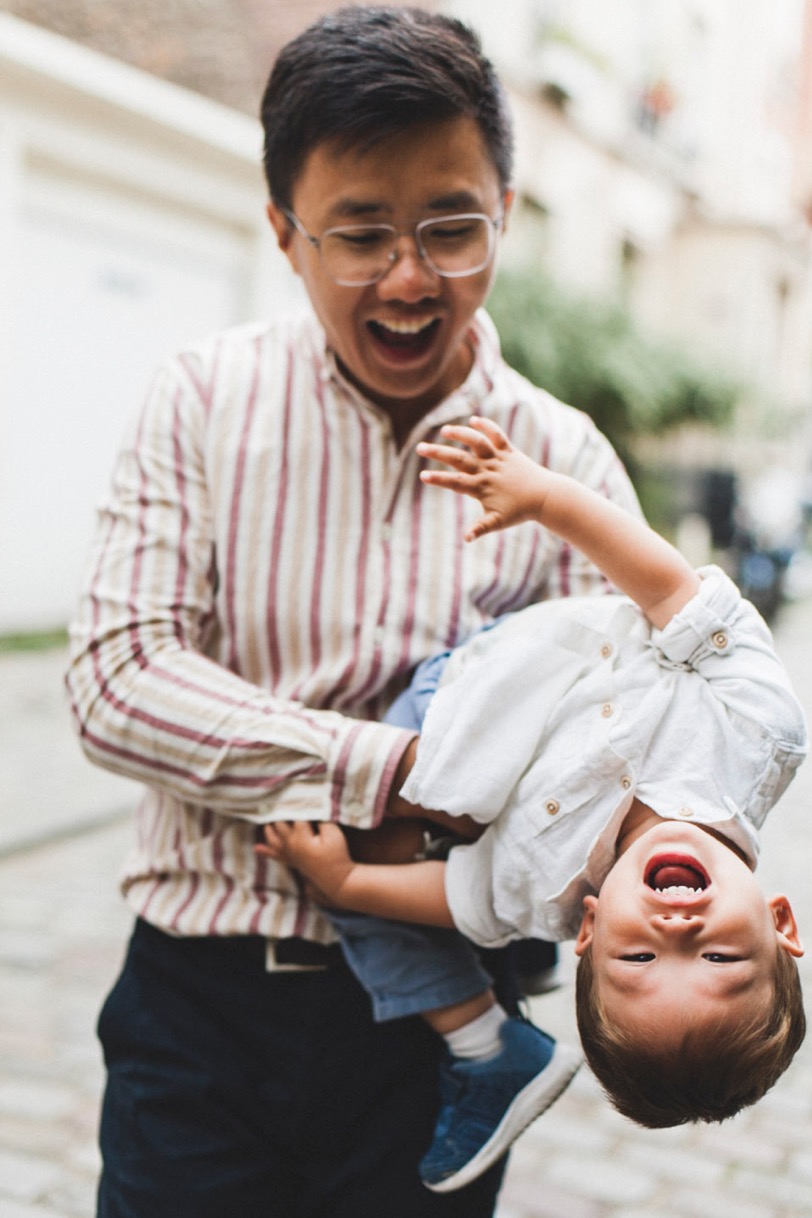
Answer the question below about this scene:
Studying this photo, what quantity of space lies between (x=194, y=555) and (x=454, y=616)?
13.7 inches

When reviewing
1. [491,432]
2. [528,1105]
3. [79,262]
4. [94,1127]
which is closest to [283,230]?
[491,432]

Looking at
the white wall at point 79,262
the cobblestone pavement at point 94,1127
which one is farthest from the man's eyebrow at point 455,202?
the white wall at point 79,262

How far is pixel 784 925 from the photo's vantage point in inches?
72.7

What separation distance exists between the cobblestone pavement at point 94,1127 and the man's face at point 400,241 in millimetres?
2345

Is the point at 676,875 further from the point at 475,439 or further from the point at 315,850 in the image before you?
the point at 475,439

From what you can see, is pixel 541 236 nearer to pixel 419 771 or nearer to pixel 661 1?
pixel 661 1

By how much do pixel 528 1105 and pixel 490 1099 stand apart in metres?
0.07

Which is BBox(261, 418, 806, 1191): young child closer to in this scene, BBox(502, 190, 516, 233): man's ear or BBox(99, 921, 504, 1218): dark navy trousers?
BBox(99, 921, 504, 1218): dark navy trousers

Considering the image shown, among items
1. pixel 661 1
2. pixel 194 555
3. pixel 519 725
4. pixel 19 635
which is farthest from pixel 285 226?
pixel 661 1

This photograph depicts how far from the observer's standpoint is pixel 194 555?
1.92m

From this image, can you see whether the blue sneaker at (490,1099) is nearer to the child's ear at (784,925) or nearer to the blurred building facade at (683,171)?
the child's ear at (784,925)

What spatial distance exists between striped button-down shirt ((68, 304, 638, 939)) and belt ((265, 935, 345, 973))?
0.03 meters

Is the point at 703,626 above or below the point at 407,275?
below

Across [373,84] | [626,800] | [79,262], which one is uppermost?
[373,84]
